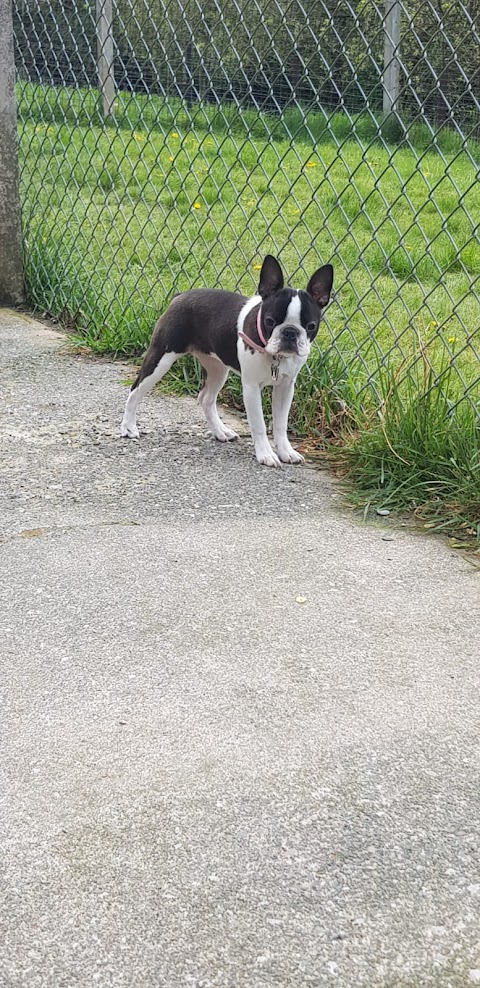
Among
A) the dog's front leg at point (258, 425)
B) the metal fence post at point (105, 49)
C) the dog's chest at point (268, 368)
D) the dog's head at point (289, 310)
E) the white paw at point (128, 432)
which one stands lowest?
the white paw at point (128, 432)

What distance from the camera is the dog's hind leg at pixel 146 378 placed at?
4.14 metres

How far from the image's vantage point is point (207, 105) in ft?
16.7

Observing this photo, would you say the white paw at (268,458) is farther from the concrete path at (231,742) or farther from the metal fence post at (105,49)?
the metal fence post at (105,49)

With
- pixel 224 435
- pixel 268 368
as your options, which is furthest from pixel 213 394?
pixel 268 368

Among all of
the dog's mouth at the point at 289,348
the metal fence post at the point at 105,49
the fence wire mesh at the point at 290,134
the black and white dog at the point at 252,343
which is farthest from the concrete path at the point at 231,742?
the metal fence post at the point at 105,49

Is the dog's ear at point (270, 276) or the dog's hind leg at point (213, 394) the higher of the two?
the dog's ear at point (270, 276)

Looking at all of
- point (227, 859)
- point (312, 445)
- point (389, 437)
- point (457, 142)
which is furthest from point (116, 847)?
point (457, 142)

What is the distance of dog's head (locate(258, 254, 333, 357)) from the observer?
363 cm

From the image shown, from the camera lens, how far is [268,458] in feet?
13.1

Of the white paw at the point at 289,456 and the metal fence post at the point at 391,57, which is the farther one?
the white paw at the point at 289,456

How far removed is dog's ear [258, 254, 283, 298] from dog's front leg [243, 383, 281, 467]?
1.27 feet

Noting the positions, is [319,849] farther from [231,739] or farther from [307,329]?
[307,329]

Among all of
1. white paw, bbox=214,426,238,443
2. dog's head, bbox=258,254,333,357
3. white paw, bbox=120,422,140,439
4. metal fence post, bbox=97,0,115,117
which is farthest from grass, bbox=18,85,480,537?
white paw, bbox=120,422,140,439

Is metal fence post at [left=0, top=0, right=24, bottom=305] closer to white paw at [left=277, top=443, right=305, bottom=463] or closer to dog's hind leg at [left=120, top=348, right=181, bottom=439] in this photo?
dog's hind leg at [left=120, top=348, right=181, bottom=439]
